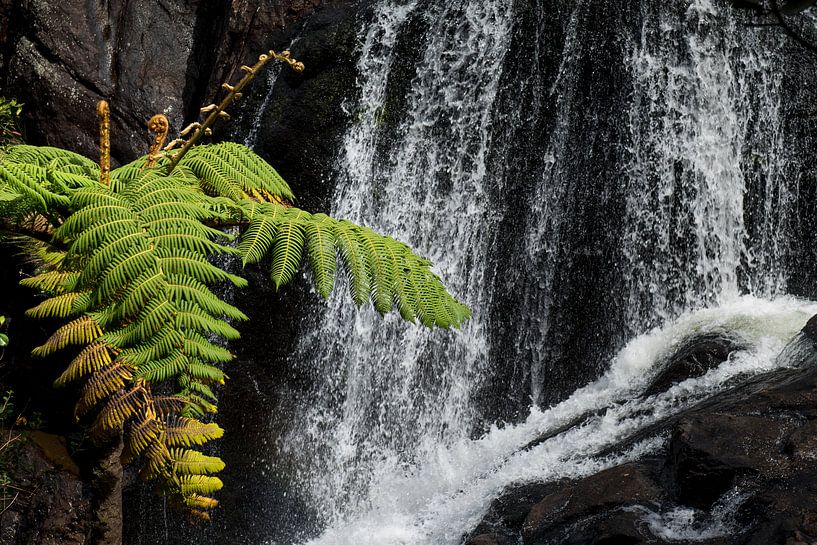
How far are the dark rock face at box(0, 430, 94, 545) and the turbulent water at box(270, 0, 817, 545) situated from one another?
6.11ft

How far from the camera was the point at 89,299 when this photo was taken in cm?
274

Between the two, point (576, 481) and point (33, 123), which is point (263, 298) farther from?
point (576, 481)

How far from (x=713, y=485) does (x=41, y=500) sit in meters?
3.18

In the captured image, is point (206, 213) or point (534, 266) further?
point (534, 266)

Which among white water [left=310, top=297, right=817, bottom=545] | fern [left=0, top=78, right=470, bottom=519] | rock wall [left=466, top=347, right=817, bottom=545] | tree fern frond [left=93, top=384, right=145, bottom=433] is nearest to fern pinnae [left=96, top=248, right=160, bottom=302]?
fern [left=0, top=78, right=470, bottom=519]

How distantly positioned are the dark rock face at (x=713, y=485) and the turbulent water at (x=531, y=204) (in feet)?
7.49

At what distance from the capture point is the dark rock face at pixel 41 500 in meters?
3.96

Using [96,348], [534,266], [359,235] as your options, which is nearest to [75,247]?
[96,348]

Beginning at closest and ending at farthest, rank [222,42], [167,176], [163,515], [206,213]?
[206,213], [167,176], [163,515], [222,42]

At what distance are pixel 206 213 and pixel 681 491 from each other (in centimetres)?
210

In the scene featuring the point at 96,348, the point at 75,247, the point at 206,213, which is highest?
the point at 206,213

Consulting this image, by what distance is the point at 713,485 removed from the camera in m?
3.04

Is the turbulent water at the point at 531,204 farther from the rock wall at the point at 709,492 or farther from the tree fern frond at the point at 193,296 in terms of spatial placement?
the tree fern frond at the point at 193,296

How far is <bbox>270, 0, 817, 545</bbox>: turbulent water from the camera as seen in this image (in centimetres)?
595
